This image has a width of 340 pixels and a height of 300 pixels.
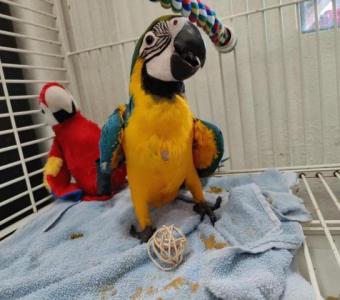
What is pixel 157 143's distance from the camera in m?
0.51

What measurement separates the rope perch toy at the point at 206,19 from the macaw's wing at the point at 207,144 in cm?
21

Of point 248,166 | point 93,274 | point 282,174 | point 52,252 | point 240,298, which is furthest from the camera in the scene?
point 248,166

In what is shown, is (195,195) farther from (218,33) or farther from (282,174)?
(218,33)

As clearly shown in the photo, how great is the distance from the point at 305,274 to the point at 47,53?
0.92 meters

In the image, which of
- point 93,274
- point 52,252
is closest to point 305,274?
point 93,274

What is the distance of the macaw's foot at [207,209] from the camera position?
0.59m

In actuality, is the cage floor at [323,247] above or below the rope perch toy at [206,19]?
below

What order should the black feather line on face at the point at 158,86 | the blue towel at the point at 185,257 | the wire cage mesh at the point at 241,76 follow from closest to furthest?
the blue towel at the point at 185,257
the black feather line on face at the point at 158,86
the wire cage mesh at the point at 241,76

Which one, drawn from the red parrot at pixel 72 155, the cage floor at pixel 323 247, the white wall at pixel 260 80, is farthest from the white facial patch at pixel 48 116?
the cage floor at pixel 323 247

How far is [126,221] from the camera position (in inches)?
25.7

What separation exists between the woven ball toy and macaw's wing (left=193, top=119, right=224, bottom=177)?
19 centimetres

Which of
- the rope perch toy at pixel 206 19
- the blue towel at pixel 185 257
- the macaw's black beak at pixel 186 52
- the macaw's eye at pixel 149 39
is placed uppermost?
the rope perch toy at pixel 206 19

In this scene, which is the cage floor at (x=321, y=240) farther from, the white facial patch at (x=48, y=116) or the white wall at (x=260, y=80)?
the white facial patch at (x=48, y=116)

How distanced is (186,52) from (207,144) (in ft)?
0.68
